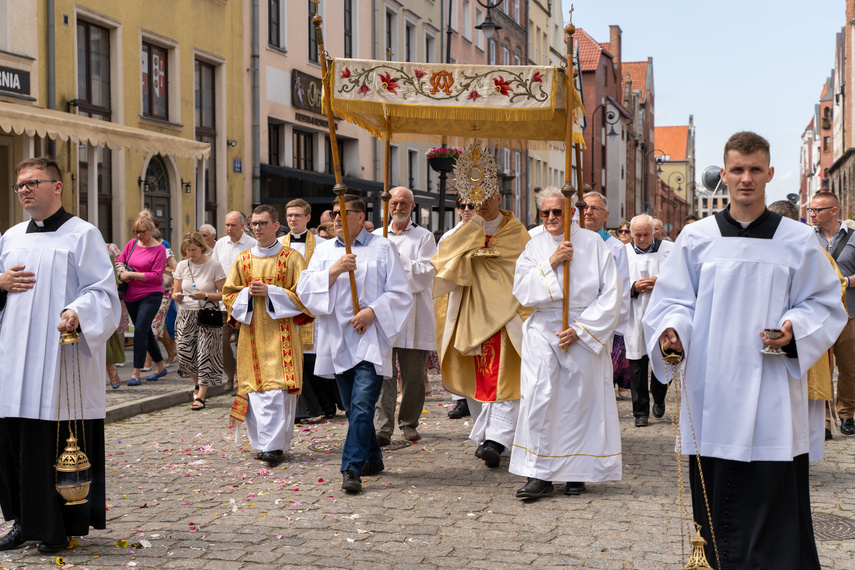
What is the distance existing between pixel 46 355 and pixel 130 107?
1265cm

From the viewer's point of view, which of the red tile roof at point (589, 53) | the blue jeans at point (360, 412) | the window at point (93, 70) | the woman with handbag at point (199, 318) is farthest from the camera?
the red tile roof at point (589, 53)

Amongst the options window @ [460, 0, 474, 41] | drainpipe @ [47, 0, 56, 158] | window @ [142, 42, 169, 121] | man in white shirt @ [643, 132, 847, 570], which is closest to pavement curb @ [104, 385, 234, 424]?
drainpipe @ [47, 0, 56, 158]

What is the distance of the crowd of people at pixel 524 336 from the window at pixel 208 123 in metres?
9.21

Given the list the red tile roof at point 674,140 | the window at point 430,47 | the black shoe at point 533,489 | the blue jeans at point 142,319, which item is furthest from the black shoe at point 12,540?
the red tile roof at point 674,140

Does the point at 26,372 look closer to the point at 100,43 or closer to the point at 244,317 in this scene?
the point at 244,317

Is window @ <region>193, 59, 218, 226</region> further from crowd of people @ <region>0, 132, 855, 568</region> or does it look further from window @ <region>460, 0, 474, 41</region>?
window @ <region>460, 0, 474, 41</region>

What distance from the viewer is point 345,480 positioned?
22.3ft

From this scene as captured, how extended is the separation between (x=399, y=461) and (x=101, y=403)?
283 cm

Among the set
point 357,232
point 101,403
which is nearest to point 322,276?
point 357,232

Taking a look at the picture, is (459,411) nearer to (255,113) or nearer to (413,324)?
(413,324)

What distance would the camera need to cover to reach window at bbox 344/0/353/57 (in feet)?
85.1

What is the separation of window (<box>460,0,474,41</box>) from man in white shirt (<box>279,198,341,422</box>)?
2882cm

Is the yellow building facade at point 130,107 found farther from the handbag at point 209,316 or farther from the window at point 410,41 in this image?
the window at point 410,41

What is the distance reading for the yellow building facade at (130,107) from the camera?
47.4 ft
